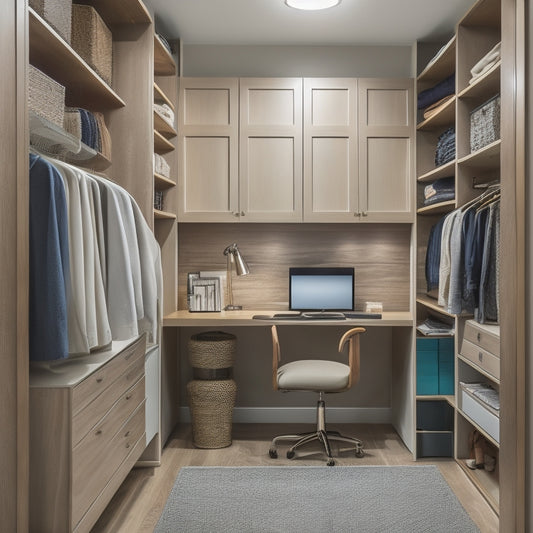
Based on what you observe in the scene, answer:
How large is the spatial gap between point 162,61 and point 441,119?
184cm

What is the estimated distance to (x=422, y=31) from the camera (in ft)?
12.8

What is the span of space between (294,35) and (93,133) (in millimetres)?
1866

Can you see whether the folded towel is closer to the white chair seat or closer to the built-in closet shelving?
the built-in closet shelving

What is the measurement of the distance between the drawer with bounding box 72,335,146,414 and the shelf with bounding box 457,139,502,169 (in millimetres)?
1962

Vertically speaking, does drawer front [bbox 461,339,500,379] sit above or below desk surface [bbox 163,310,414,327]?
below

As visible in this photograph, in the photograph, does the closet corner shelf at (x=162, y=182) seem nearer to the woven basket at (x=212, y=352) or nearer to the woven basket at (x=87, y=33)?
the woven basket at (x=87, y=33)

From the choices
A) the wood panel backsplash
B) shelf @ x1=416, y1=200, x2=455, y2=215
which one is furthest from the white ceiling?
the wood panel backsplash

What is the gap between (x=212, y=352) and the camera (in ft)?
12.6

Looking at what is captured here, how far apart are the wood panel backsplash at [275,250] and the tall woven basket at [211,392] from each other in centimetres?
58

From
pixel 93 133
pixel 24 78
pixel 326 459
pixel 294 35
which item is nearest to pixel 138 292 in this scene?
pixel 93 133

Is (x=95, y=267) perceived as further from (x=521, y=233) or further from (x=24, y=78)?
(x=521, y=233)

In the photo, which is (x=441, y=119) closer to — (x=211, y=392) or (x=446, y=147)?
(x=446, y=147)

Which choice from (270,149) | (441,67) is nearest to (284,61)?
(270,149)

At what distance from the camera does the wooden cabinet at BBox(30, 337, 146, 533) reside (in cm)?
197
